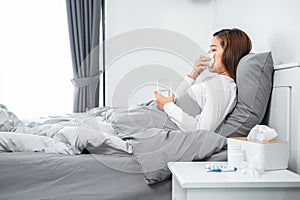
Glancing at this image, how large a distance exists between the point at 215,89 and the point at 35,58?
2.39 m

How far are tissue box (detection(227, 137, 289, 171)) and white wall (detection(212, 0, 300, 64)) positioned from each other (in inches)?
18.5

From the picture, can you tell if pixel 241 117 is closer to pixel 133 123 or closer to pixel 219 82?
pixel 219 82

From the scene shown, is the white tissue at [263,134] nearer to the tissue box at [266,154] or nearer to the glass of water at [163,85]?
the tissue box at [266,154]

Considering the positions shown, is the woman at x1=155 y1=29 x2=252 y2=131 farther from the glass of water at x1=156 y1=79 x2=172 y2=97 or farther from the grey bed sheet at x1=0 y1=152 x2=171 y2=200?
the glass of water at x1=156 y1=79 x2=172 y2=97

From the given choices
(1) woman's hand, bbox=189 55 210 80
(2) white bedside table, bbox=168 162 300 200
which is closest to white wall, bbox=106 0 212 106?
(1) woman's hand, bbox=189 55 210 80

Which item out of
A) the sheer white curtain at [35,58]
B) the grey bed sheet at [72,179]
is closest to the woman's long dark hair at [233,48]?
the grey bed sheet at [72,179]

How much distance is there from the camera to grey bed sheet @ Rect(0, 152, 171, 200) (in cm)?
145

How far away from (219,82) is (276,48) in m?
0.40

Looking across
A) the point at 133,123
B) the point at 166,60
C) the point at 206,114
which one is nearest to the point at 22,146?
the point at 133,123

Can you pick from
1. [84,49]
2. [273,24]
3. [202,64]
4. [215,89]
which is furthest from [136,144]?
[84,49]

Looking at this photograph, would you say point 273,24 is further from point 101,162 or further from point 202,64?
point 101,162

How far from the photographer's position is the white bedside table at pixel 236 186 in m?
1.17

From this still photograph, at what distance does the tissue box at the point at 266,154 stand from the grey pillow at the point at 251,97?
0.29 metres

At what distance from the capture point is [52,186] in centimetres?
146
